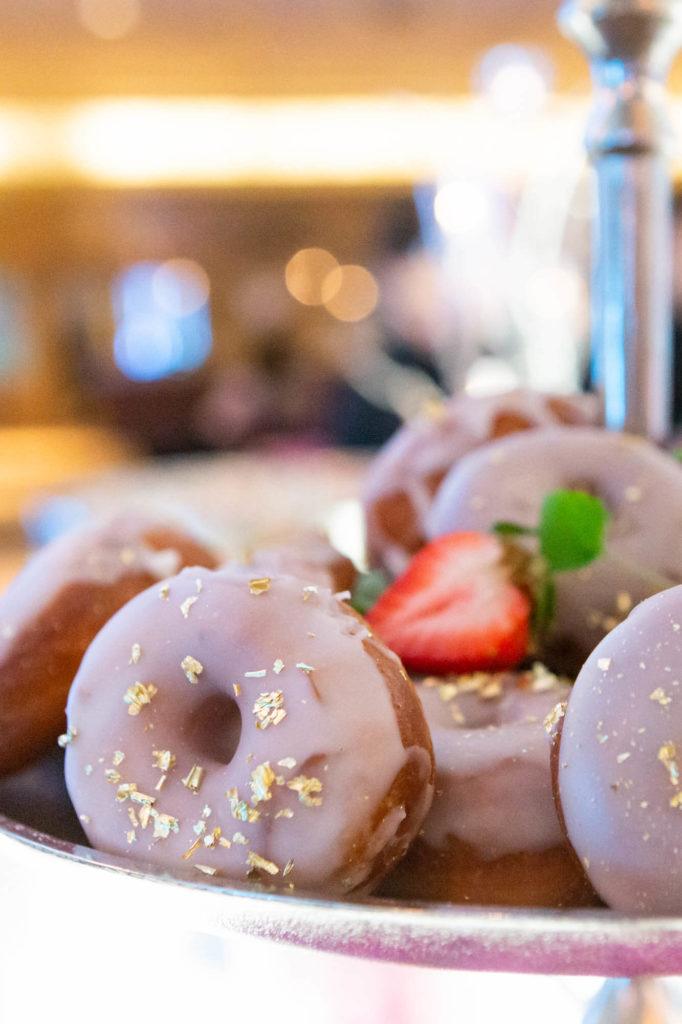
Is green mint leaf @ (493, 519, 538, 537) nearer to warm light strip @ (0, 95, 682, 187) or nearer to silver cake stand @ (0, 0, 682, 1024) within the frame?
silver cake stand @ (0, 0, 682, 1024)

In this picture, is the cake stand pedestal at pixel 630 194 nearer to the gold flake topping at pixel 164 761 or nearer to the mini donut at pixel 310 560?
the mini donut at pixel 310 560

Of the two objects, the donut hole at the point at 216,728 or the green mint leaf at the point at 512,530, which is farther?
the green mint leaf at the point at 512,530

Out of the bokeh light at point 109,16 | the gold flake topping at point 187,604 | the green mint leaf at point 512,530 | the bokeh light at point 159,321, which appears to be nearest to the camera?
the gold flake topping at point 187,604

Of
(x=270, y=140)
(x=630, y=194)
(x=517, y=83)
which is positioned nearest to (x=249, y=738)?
(x=630, y=194)

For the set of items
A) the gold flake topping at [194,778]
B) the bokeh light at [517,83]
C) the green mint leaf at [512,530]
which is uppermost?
the bokeh light at [517,83]

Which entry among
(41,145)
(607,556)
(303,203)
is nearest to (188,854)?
(607,556)

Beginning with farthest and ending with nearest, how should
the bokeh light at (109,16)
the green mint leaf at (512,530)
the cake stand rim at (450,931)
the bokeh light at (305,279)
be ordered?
1. the bokeh light at (305,279)
2. the bokeh light at (109,16)
3. the green mint leaf at (512,530)
4. the cake stand rim at (450,931)

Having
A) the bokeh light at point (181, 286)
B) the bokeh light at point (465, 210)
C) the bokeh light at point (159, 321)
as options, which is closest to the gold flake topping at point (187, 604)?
the bokeh light at point (465, 210)
